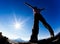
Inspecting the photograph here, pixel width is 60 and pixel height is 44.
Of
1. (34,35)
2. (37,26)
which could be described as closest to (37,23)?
(37,26)

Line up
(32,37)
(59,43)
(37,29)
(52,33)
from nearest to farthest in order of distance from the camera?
(59,43), (32,37), (37,29), (52,33)

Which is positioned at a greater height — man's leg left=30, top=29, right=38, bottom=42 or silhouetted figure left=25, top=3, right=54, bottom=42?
silhouetted figure left=25, top=3, right=54, bottom=42

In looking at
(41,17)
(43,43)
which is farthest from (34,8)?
(43,43)

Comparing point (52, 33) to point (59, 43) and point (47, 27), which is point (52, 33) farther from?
point (59, 43)

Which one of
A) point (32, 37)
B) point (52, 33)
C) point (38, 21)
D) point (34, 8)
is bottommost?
point (32, 37)

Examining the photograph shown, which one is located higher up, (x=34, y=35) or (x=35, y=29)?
(x=35, y=29)

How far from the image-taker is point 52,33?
18.0 metres

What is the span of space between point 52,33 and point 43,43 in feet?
22.6

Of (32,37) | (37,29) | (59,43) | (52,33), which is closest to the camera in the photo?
(59,43)

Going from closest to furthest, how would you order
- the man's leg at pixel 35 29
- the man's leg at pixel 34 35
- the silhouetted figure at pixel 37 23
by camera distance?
the man's leg at pixel 34 35 < the man's leg at pixel 35 29 < the silhouetted figure at pixel 37 23

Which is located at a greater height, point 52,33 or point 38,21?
point 38,21

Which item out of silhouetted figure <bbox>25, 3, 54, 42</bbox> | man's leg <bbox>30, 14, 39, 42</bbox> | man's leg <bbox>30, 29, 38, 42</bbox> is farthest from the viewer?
silhouetted figure <bbox>25, 3, 54, 42</bbox>

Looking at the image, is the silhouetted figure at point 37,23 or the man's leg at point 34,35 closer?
the man's leg at point 34,35

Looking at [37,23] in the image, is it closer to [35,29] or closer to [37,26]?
[37,26]
